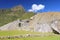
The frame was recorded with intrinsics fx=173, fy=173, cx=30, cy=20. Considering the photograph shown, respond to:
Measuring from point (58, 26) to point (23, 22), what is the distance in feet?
44.3

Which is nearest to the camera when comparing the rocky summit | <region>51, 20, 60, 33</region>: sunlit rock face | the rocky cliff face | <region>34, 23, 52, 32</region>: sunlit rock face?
<region>51, 20, 60, 33</region>: sunlit rock face

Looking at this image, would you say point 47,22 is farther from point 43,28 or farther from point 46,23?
point 43,28

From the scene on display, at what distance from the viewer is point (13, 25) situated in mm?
36188

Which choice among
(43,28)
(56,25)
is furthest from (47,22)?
(56,25)

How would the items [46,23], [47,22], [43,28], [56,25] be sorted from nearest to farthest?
[56,25], [43,28], [46,23], [47,22]

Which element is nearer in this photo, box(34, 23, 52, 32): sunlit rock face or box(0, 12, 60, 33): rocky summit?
box(0, 12, 60, 33): rocky summit

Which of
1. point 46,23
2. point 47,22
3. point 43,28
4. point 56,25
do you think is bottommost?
point 43,28

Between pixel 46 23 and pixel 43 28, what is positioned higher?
pixel 46 23

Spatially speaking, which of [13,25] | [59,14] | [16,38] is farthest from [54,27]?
[13,25]

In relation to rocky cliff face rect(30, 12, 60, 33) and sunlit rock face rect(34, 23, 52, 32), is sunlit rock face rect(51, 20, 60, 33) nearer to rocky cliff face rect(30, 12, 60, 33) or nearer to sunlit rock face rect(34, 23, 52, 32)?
rocky cliff face rect(30, 12, 60, 33)

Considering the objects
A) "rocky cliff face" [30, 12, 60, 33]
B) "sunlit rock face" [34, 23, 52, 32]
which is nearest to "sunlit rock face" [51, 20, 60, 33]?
"rocky cliff face" [30, 12, 60, 33]

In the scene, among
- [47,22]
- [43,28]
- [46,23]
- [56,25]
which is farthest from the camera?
[47,22]

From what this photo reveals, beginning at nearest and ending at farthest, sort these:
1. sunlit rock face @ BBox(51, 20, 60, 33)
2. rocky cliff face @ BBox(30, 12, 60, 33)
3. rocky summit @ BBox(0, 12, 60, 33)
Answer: sunlit rock face @ BBox(51, 20, 60, 33), rocky summit @ BBox(0, 12, 60, 33), rocky cliff face @ BBox(30, 12, 60, 33)

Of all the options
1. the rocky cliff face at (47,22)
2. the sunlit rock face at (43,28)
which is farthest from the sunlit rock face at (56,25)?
the sunlit rock face at (43,28)
